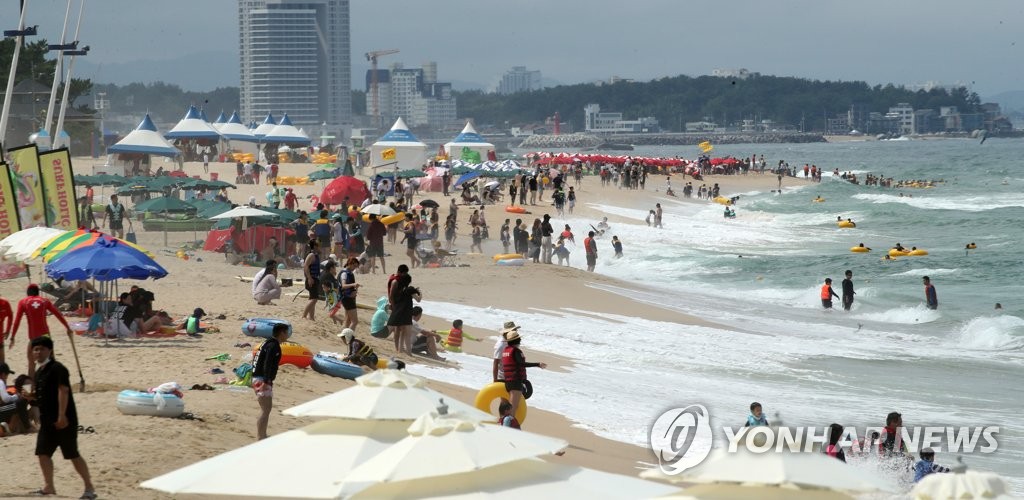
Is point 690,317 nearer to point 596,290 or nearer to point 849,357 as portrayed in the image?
point 596,290

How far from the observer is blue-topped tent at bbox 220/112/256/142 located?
212 feet

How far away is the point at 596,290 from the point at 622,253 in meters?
10.4

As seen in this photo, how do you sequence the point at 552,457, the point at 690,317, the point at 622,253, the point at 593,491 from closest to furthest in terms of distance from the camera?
1. the point at 593,491
2. the point at 552,457
3. the point at 690,317
4. the point at 622,253

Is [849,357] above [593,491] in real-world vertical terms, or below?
below

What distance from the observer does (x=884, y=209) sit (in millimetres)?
62156

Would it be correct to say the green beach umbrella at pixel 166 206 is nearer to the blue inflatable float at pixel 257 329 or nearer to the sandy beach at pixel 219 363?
the sandy beach at pixel 219 363

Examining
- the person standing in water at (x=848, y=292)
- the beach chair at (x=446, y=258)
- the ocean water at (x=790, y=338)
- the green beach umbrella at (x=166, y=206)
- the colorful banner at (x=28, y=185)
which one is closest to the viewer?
the ocean water at (x=790, y=338)

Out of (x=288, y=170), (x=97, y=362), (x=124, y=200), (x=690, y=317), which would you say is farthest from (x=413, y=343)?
(x=288, y=170)

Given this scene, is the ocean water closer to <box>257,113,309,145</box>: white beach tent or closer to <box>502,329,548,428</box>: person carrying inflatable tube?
<box>502,329,548,428</box>: person carrying inflatable tube

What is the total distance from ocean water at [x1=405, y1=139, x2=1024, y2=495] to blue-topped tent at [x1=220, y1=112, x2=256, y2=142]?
23717mm

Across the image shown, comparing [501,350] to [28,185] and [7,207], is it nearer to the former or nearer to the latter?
[7,207]

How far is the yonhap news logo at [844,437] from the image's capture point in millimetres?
11953

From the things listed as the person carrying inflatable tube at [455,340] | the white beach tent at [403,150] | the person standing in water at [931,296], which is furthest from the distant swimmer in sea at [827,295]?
the white beach tent at [403,150]

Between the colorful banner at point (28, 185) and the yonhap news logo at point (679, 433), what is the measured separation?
1010cm
